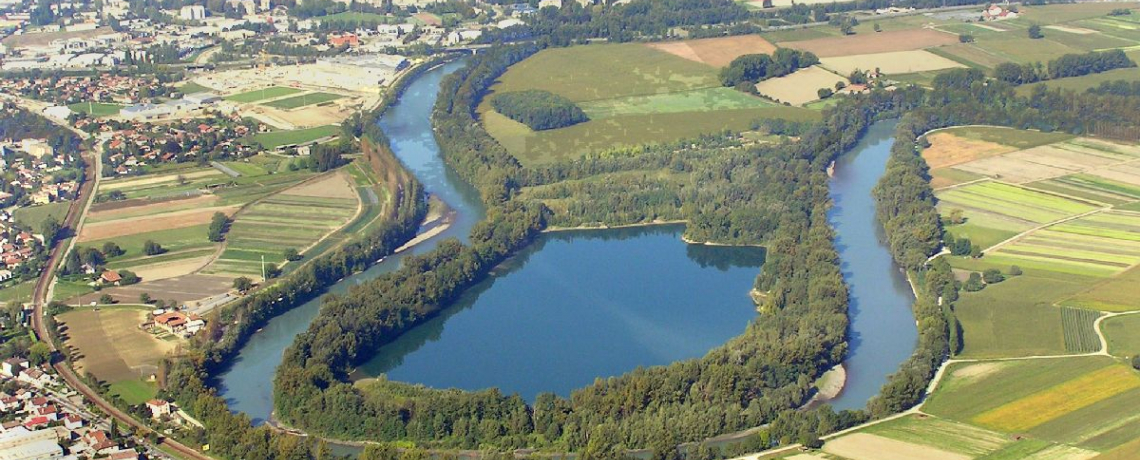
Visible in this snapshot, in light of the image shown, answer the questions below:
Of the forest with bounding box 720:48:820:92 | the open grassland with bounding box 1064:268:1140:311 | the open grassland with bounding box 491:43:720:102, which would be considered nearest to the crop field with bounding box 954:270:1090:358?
the open grassland with bounding box 1064:268:1140:311

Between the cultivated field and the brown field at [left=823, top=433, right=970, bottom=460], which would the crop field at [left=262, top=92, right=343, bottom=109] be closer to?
the cultivated field

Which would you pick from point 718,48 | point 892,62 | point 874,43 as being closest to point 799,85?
point 892,62

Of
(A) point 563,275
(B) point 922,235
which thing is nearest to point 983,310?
(B) point 922,235

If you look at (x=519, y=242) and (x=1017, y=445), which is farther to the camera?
(x=519, y=242)

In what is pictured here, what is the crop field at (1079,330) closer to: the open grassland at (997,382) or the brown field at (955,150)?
the open grassland at (997,382)

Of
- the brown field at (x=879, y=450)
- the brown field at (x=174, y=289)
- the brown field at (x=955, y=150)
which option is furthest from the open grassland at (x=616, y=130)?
the brown field at (x=879, y=450)

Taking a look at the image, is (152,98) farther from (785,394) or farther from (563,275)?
(785,394)
